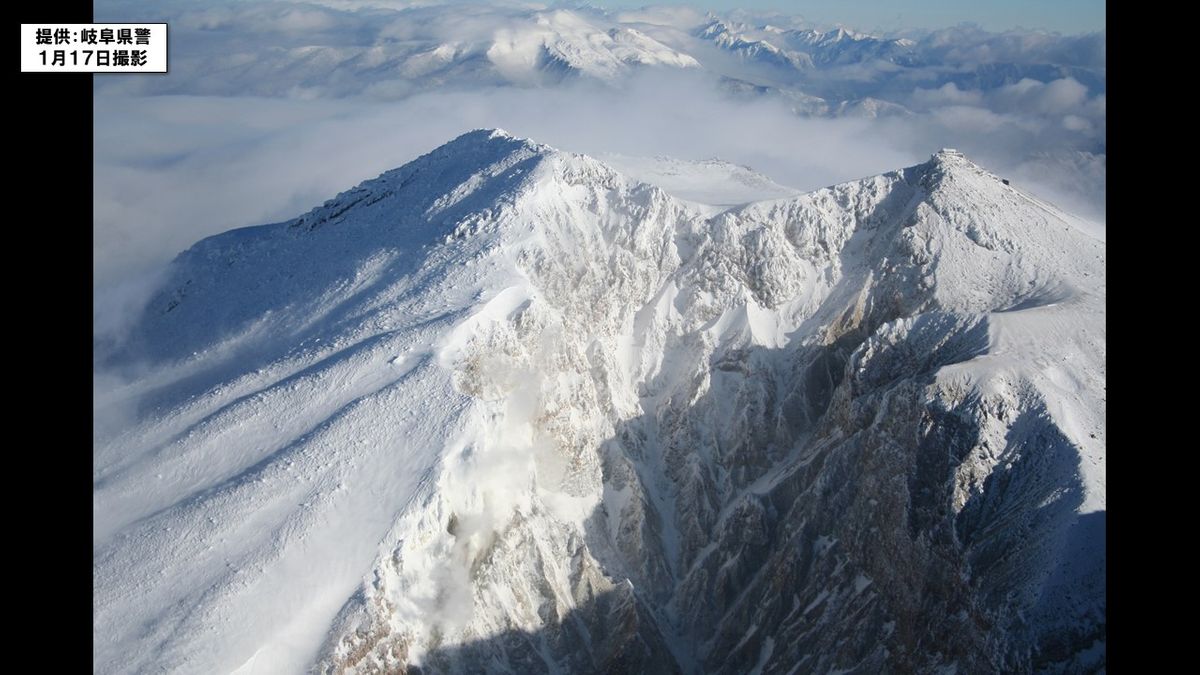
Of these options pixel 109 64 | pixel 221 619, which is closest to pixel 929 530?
pixel 221 619
